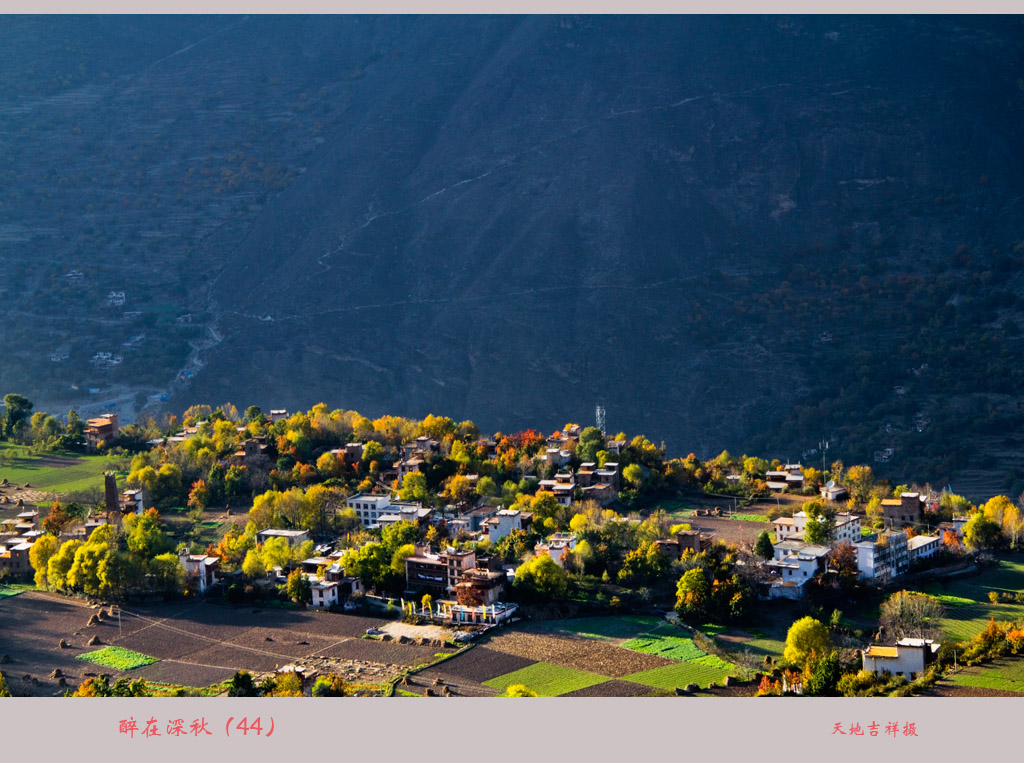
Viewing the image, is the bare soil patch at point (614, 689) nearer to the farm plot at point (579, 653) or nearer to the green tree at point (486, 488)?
the farm plot at point (579, 653)

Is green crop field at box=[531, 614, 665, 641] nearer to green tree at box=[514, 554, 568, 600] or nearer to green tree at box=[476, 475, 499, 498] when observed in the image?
green tree at box=[514, 554, 568, 600]

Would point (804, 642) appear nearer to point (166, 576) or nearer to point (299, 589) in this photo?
point (299, 589)

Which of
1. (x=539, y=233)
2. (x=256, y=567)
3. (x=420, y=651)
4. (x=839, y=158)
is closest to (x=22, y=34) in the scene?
(x=539, y=233)

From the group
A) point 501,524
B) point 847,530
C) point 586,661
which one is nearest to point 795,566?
point 847,530

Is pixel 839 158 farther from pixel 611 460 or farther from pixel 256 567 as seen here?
pixel 256 567

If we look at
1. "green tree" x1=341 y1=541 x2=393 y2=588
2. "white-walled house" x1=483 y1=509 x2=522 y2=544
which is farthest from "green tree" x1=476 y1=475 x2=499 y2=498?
"green tree" x1=341 y1=541 x2=393 y2=588
